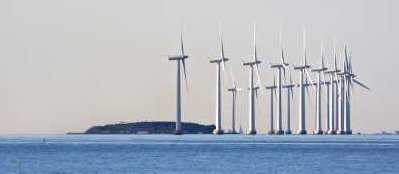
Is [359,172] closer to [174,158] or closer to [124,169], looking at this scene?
[124,169]

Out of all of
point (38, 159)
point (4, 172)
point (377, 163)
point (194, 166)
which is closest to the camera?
point (4, 172)

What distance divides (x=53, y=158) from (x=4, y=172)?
35.1 metres

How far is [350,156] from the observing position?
161375 millimetres

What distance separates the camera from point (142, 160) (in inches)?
5778

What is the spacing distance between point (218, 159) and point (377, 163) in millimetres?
14944

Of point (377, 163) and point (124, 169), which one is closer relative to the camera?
point (124, 169)

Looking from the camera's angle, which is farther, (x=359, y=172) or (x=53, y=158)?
(x=53, y=158)

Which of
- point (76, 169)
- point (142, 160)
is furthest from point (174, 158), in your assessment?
point (76, 169)

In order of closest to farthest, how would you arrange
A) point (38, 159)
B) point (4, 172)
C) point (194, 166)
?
point (4, 172), point (194, 166), point (38, 159)

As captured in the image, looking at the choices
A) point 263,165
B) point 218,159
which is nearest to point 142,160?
point 218,159

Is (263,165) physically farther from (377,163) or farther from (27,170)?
(27,170)

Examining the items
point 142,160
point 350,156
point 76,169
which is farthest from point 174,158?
point 76,169

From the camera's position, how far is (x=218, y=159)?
147 metres

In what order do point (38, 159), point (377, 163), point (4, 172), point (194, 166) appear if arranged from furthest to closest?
point (38, 159) < point (377, 163) < point (194, 166) < point (4, 172)
